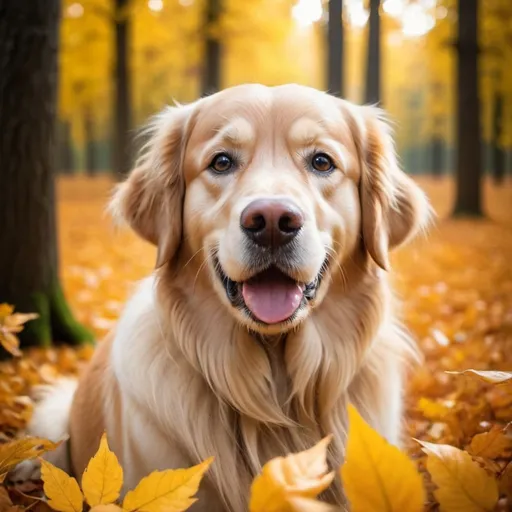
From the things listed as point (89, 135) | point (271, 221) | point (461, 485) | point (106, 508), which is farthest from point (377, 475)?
point (89, 135)

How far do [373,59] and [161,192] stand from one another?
6.99 metres

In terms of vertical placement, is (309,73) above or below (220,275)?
above

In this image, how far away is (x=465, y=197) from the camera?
11430 millimetres

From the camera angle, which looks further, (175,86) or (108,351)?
(175,86)

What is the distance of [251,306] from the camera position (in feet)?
7.71

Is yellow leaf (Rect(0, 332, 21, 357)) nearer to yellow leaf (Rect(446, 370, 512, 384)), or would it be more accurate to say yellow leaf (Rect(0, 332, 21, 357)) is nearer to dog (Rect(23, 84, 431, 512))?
dog (Rect(23, 84, 431, 512))

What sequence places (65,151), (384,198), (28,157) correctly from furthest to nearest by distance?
1. (65,151)
2. (28,157)
3. (384,198)

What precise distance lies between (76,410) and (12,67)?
252cm

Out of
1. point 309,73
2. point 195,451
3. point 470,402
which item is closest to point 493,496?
point 195,451

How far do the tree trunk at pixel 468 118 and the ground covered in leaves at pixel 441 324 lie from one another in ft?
1.65

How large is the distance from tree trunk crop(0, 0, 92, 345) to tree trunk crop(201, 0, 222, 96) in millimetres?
7813

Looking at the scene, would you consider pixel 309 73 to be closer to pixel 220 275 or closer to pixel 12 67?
pixel 12 67

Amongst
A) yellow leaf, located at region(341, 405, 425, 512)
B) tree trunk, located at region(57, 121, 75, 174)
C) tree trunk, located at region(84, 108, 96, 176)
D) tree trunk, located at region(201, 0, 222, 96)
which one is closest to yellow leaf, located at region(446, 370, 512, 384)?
yellow leaf, located at region(341, 405, 425, 512)

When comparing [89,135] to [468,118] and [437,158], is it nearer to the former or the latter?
[437,158]
